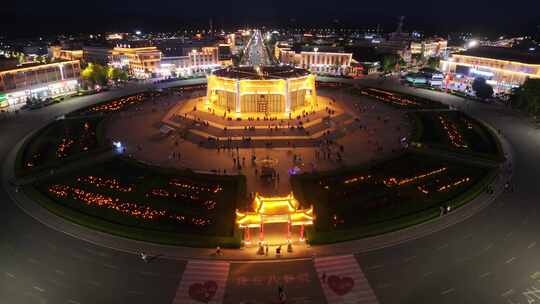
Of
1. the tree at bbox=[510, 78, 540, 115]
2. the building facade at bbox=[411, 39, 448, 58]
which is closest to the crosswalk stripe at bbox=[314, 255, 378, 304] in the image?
the tree at bbox=[510, 78, 540, 115]

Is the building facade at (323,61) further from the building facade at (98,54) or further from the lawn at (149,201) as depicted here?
the lawn at (149,201)

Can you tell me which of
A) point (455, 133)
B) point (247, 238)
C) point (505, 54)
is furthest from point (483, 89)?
point (247, 238)

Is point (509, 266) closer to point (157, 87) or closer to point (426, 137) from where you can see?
point (426, 137)

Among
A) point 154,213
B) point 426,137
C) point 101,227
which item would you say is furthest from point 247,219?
point 426,137

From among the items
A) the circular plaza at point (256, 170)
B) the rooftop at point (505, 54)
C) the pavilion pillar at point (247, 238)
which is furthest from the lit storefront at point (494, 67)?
the pavilion pillar at point (247, 238)

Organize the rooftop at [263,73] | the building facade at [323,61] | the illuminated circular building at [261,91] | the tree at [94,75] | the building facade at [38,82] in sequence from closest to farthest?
1. the illuminated circular building at [261,91]
2. the rooftop at [263,73]
3. the building facade at [38,82]
4. the tree at [94,75]
5. the building facade at [323,61]

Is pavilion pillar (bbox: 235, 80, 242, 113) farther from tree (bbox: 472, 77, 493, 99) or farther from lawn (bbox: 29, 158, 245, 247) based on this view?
tree (bbox: 472, 77, 493, 99)

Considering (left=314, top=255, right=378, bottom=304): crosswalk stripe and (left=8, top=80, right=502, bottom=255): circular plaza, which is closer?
(left=314, top=255, right=378, bottom=304): crosswalk stripe
